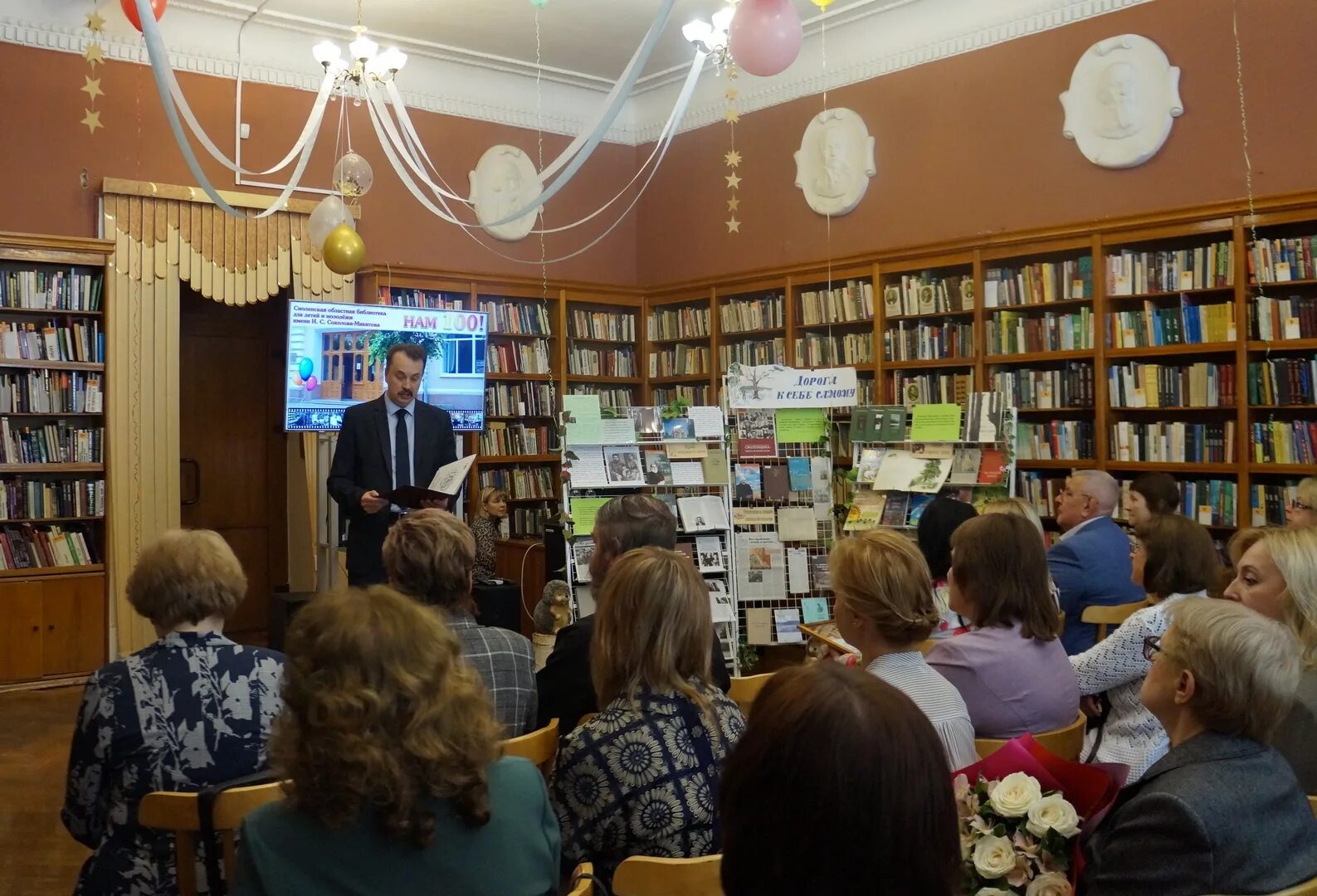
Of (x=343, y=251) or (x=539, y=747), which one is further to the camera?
(x=343, y=251)

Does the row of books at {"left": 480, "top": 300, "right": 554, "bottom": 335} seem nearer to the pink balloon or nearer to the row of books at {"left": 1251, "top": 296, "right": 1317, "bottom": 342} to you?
the pink balloon

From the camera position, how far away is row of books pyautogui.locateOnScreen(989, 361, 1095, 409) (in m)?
6.48

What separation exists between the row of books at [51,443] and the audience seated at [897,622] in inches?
229

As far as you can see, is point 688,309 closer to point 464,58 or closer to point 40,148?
point 464,58

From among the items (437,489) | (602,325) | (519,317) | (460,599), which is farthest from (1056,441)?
(460,599)

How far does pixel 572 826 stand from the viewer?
2.08 m

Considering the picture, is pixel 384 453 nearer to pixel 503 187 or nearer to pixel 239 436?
pixel 239 436

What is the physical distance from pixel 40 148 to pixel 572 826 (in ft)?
21.3

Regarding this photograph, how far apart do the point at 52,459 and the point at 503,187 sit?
3723 mm

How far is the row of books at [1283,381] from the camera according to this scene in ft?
18.5

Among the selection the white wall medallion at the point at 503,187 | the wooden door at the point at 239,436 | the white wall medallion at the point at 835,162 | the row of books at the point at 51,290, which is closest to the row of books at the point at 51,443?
the row of books at the point at 51,290

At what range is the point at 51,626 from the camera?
6781 millimetres

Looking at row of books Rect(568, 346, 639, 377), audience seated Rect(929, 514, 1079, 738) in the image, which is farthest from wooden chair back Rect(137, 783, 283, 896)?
row of books Rect(568, 346, 639, 377)

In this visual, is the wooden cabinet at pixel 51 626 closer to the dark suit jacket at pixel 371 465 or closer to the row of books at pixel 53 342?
the row of books at pixel 53 342
